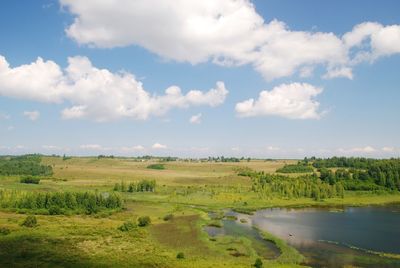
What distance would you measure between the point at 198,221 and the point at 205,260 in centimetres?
3972

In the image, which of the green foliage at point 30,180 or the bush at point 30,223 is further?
the green foliage at point 30,180

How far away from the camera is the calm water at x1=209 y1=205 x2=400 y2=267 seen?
70562 millimetres

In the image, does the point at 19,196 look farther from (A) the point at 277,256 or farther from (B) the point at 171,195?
(A) the point at 277,256

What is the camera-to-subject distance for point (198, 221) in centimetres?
10600

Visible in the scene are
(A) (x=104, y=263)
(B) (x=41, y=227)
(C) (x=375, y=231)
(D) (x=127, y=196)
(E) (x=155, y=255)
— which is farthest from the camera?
(D) (x=127, y=196)

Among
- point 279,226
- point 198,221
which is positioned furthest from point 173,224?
point 279,226

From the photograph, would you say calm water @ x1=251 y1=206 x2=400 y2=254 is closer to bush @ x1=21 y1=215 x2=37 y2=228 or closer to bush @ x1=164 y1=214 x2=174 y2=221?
bush @ x1=164 y1=214 x2=174 y2=221

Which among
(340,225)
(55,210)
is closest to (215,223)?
(340,225)

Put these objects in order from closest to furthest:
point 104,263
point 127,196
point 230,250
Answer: point 104,263 < point 230,250 < point 127,196

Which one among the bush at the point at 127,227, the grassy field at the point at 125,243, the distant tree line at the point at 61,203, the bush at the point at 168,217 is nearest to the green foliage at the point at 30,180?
the distant tree line at the point at 61,203

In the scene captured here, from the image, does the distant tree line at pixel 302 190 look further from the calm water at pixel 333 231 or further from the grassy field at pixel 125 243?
the grassy field at pixel 125 243

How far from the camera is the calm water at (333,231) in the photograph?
70.6m

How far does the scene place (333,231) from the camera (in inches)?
3804

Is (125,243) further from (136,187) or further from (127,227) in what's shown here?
(136,187)
